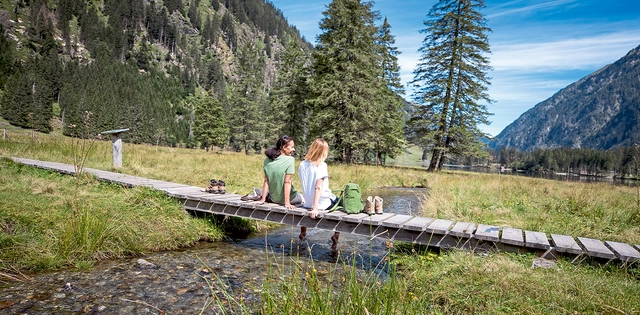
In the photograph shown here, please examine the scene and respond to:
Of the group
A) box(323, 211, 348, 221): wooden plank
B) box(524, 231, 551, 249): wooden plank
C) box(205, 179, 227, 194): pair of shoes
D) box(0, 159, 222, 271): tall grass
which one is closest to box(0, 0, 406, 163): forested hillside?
box(0, 159, 222, 271): tall grass

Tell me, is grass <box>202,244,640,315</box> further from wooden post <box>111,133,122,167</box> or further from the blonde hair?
wooden post <box>111,133,122,167</box>

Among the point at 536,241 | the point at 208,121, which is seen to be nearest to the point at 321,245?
the point at 536,241

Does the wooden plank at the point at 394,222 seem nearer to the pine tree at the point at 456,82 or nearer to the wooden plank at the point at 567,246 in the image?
the wooden plank at the point at 567,246

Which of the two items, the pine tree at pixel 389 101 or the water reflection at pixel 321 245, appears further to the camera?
the pine tree at pixel 389 101

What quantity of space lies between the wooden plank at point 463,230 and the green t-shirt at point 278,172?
114 inches

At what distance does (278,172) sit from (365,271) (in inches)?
129

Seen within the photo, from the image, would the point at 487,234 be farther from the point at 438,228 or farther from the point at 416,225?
the point at 416,225

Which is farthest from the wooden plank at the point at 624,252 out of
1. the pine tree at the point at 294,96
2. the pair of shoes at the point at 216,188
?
the pine tree at the point at 294,96

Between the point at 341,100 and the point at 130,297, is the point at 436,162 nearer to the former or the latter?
the point at 341,100

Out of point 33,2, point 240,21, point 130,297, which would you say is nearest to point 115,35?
point 33,2

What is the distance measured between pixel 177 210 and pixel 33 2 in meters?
144

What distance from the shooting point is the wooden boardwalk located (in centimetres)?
425

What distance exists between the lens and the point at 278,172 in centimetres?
617

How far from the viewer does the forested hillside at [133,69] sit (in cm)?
5384
